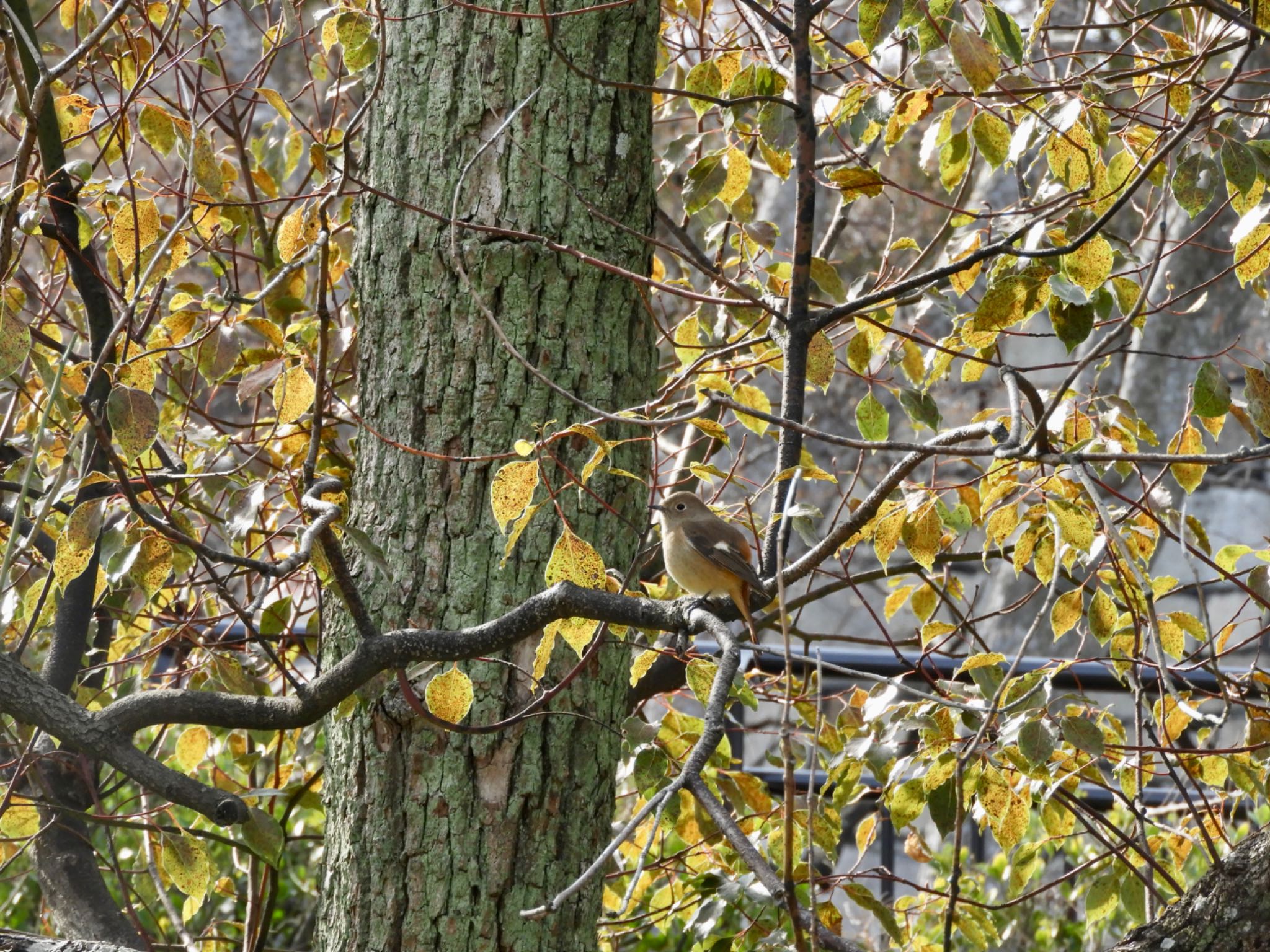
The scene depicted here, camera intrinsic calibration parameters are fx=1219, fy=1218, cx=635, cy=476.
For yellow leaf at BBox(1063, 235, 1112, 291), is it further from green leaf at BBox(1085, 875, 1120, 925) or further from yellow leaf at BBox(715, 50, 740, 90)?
green leaf at BBox(1085, 875, 1120, 925)

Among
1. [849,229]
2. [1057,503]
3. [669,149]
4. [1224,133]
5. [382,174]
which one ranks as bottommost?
[1057,503]

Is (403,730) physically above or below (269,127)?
below

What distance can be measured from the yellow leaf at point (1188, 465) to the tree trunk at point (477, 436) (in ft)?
3.49

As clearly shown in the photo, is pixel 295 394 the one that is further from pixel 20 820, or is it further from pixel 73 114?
pixel 20 820

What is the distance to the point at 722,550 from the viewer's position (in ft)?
9.32

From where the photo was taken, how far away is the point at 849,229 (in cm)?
1028

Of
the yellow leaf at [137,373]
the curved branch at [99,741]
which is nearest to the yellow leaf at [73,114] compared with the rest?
the yellow leaf at [137,373]

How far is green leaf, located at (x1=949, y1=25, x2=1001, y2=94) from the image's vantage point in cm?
176

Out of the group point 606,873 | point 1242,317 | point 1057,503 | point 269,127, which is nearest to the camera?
point 1057,503

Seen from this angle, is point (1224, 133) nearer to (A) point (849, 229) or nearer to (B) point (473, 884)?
(B) point (473, 884)

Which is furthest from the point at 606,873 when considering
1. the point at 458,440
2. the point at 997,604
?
the point at 997,604

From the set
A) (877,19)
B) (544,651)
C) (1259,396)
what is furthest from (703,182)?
(1259,396)

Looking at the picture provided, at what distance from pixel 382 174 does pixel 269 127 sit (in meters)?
1.19

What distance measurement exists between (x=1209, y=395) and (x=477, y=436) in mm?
1243
